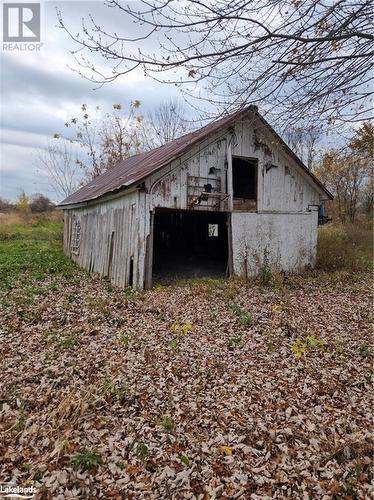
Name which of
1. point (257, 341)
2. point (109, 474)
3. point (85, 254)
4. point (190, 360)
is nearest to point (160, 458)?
point (109, 474)

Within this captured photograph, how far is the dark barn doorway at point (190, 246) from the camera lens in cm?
1305

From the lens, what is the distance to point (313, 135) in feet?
17.3

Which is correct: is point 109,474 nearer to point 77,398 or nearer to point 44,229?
point 77,398

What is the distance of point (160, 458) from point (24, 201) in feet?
140

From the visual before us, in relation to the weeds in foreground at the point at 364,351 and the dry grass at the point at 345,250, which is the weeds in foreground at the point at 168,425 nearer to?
the weeds in foreground at the point at 364,351

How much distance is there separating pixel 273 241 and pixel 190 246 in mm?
5941

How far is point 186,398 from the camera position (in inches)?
185

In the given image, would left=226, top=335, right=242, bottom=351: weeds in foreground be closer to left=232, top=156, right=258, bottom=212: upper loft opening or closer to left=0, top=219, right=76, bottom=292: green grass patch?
left=0, top=219, right=76, bottom=292: green grass patch

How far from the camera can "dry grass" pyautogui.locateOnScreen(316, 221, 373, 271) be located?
13875mm

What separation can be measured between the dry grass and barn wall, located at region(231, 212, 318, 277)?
974mm

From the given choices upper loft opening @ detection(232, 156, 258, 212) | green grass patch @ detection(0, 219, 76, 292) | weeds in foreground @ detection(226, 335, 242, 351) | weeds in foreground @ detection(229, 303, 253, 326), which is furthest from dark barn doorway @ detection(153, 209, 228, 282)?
weeds in foreground @ detection(226, 335, 242, 351)

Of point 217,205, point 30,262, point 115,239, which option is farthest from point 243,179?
point 30,262

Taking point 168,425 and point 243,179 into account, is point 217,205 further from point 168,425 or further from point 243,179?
point 168,425

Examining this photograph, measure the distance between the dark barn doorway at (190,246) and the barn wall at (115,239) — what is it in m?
1.56
